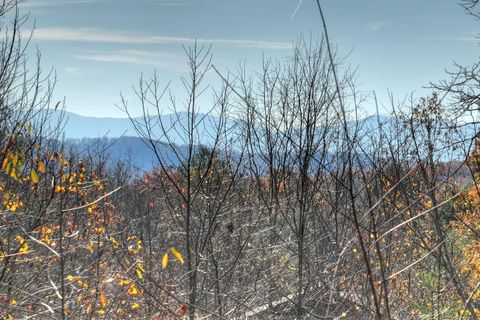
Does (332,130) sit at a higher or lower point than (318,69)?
lower

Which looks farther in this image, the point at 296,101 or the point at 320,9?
the point at 296,101

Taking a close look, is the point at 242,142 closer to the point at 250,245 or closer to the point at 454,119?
the point at 250,245

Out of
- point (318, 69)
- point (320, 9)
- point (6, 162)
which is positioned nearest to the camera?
point (320, 9)

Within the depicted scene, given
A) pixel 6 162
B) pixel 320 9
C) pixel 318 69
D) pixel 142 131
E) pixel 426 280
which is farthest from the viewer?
pixel 318 69

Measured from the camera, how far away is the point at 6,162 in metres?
2.69

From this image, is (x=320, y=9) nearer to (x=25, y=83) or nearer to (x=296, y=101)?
(x=25, y=83)

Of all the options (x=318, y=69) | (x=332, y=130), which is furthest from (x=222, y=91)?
(x=332, y=130)

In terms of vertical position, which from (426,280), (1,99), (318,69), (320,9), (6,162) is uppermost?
(318,69)

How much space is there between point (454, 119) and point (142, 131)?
217 inches

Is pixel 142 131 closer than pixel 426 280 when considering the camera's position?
Yes

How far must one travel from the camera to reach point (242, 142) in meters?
10.6

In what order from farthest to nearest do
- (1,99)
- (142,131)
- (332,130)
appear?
(332,130)
(142,131)
(1,99)

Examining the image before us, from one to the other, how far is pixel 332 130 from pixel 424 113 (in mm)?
1883

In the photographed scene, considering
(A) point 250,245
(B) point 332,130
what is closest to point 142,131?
(A) point 250,245
